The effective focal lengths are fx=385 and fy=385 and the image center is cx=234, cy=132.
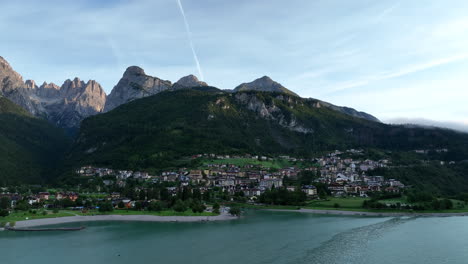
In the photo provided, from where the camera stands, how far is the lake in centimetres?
3672

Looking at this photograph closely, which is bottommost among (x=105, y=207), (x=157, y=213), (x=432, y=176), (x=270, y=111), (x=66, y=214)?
(x=66, y=214)

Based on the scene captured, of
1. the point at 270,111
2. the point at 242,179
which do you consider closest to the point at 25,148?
the point at 242,179

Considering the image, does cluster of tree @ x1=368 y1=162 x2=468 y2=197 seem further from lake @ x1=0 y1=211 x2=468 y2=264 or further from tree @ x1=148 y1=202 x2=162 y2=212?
tree @ x1=148 y1=202 x2=162 y2=212

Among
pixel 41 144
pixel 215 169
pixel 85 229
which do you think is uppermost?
pixel 41 144

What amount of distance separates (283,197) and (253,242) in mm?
37299

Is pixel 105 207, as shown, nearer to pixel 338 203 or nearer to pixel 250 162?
pixel 338 203

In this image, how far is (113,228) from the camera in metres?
54.7

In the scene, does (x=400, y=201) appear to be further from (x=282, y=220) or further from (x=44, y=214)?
(x=44, y=214)

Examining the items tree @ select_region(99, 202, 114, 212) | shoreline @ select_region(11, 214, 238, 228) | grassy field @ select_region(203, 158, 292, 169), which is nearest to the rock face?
grassy field @ select_region(203, 158, 292, 169)

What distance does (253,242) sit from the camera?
141 feet

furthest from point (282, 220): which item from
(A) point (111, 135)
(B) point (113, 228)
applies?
(A) point (111, 135)

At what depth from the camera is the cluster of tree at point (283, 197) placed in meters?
77.6

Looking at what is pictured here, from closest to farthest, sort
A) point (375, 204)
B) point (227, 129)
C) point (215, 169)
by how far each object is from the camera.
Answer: point (375, 204) → point (215, 169) → point (227, 129)

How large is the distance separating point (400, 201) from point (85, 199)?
61.1m
